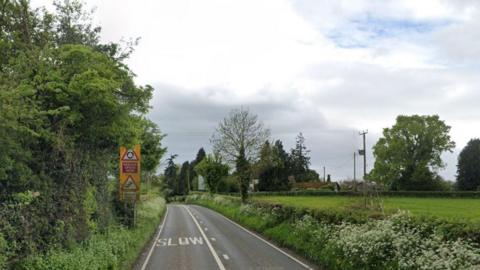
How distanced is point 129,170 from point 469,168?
3187 inches

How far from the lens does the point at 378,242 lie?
1447cm

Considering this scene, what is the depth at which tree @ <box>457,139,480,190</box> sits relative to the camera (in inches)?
3652

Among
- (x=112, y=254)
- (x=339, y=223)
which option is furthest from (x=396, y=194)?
(x=112, y=254)

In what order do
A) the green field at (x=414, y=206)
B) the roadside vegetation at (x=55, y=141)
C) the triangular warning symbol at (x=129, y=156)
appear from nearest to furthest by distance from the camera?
the roadside vegetation at (x=55, y=141) → the triangular warning symbol at (x=129, y=156) → the green field at (x=414, y=206)

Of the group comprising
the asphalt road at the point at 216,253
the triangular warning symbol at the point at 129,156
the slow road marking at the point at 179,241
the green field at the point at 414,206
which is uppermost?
the triangular warning symbol at the point at 129,156

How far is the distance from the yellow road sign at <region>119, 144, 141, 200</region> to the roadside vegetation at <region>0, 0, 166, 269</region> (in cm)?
593

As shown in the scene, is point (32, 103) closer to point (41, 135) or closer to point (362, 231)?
point (41, 135)

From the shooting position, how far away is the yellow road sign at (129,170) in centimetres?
2578

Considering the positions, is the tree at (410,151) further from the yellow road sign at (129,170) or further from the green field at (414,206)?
the yellow road sign at (129,170)

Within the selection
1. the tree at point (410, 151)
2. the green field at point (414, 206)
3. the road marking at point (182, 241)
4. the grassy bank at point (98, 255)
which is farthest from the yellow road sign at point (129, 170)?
the tree at point (410, 151)

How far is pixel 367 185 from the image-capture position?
44531 millimetres

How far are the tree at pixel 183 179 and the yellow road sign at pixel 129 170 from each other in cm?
11334

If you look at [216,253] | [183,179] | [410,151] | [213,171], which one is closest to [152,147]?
[216,253]

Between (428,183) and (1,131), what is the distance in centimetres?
8835
